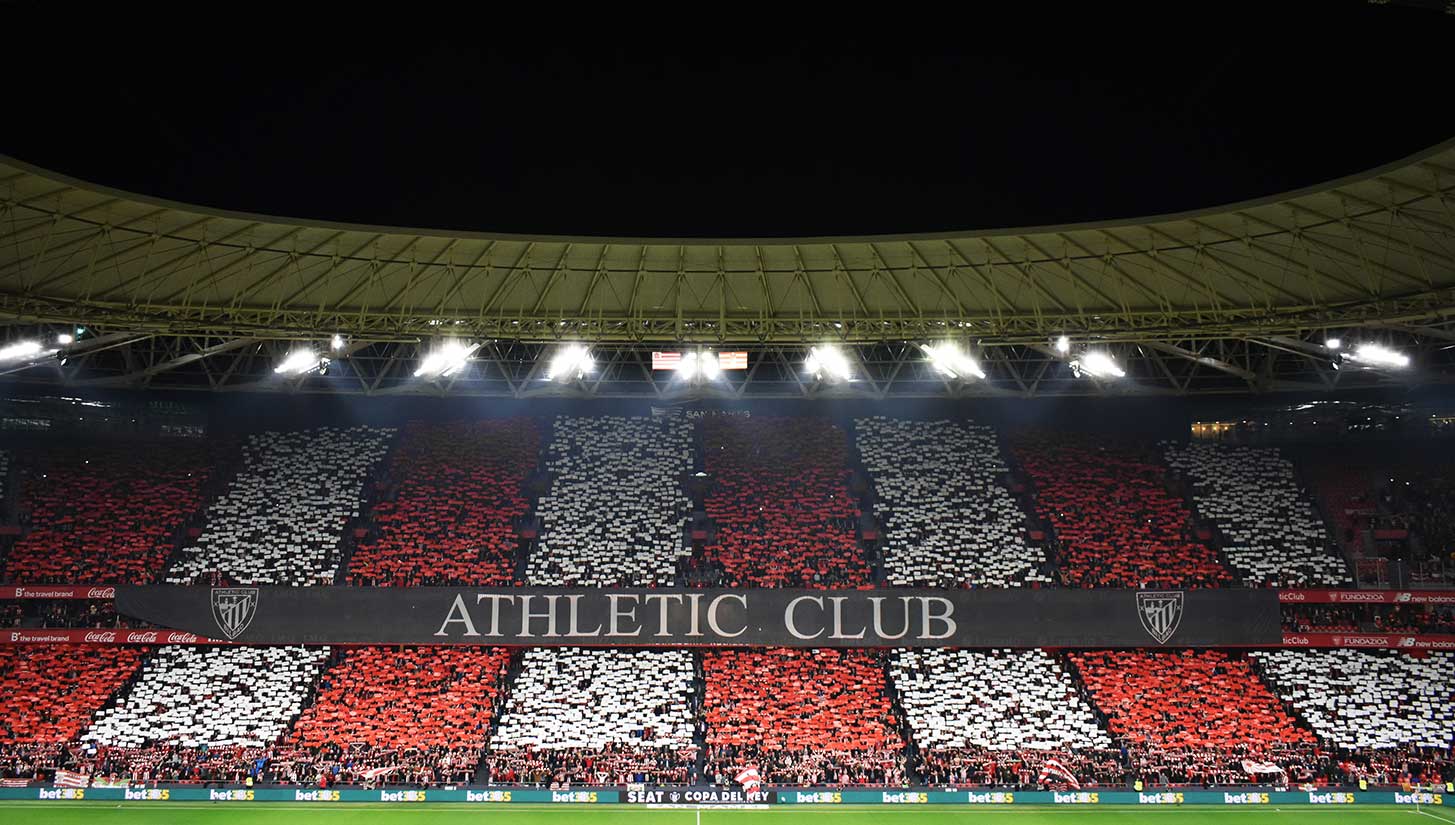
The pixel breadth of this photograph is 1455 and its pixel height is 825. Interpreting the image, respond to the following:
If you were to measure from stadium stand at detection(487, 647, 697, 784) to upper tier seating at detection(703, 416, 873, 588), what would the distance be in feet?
14.2

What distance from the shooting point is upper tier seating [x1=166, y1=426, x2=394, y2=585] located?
35.6m

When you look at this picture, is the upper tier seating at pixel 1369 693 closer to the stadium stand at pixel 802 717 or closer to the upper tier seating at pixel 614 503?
the stadium stand at pixel 802 717

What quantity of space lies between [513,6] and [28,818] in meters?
23.3

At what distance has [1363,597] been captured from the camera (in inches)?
1367

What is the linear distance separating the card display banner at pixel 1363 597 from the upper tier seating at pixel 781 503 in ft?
45.0

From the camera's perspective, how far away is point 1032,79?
787 inches

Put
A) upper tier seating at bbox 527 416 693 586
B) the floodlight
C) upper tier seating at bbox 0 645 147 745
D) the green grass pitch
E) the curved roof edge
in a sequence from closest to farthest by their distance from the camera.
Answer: the curved roof edge
the green grass pitch
the floodlight
upper tier seating at bbox 0 645 147 745
upper tier seating at bbox 527 416 693 586

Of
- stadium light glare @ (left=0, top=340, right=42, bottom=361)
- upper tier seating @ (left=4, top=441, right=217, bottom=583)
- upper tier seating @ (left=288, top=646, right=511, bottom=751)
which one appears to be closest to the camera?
stadium light glare @ (left=0, top=340, right=42, bottom=361)

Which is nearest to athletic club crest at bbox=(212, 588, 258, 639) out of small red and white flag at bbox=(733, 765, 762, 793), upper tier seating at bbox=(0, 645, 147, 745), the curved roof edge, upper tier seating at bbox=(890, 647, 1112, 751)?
upper tier seating at bbox=(0, 645, 147, 745)

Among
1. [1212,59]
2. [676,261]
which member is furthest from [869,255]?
[1212,59]

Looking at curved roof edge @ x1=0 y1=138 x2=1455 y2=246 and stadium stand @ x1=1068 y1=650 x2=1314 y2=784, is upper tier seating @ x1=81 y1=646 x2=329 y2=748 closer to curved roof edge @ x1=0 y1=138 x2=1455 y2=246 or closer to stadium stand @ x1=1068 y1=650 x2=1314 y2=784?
curved roof edge @ x1=0 y1=138 x2=1455 y2=246

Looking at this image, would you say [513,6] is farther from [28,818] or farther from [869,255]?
[28,818]

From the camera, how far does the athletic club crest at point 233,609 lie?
112ft

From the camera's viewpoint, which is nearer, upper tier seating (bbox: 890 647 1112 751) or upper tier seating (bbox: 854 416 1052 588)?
upper tier seating (bbox: 890 647 1112 751)
